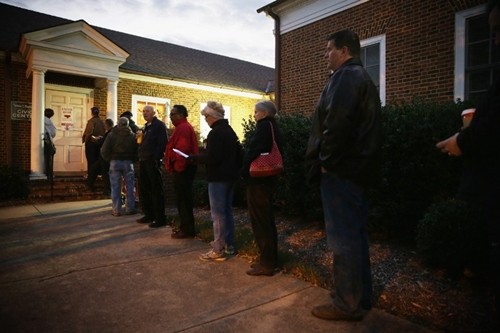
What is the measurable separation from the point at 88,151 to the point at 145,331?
27.0ft

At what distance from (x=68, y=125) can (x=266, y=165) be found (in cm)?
1067

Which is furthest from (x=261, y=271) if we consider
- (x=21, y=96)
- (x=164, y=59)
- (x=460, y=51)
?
(x=164, y=59)

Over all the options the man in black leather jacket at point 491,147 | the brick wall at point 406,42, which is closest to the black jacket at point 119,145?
the brick wall at point 406,42

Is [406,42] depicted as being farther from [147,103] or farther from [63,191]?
[147,103]

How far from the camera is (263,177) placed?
3.45 metres

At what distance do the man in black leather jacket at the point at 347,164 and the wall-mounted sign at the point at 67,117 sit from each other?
11.5 meters

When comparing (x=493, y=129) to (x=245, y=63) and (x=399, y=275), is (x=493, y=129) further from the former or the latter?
(x=245, y=63)

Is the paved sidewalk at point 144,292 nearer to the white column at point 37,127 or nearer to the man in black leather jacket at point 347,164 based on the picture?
the man in black leather jacket at point 347,164

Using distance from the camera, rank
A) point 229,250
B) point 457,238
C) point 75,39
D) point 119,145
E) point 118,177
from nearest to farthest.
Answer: point 457,238 < point 229,250 < point 119,145 < point 118,177 < point 75,39

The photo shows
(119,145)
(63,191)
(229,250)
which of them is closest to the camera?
(229,250)

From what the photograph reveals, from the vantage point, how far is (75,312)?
265 cm

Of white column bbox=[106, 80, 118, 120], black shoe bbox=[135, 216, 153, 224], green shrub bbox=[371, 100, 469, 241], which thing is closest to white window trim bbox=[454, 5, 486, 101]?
green shrub bbox=[371, 100, 469, 241]

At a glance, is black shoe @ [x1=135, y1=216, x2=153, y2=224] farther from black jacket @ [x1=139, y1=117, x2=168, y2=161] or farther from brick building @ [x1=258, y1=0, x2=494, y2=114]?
brick building @ [x1=258, y1=0, x2=494, y2=114]

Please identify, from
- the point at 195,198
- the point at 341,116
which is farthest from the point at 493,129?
the point at 195,198
